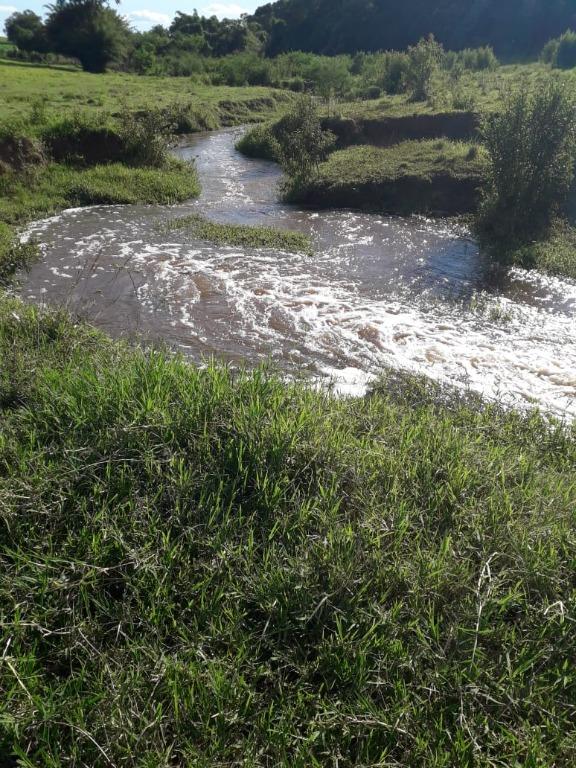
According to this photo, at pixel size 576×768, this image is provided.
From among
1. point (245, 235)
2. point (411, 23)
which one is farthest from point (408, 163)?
point (411, 23)

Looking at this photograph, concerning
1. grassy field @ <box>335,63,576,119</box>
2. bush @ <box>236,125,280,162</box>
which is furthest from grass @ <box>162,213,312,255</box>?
bush @ <box>236,125,280,162</box>

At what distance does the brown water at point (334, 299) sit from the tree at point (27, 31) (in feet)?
154

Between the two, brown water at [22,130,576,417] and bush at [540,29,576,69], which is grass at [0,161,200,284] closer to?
brown water at [22,130,576,417]

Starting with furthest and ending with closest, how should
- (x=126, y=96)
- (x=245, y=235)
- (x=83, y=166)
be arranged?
1. (x=126, y=96)
2. (x=83, y=166)
3. (x=245, y=235)

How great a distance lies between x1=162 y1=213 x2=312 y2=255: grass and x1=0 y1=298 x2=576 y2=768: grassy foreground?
8.52 metres

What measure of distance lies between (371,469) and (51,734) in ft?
8.35

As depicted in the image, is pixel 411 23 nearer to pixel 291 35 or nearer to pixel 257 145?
pixel 291 35

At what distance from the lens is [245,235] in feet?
42.6

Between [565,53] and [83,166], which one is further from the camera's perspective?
[565,53]

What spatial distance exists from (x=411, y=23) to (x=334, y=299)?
3060 inches

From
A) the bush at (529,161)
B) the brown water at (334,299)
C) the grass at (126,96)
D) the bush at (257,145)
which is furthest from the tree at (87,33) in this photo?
the bush at (529,161)

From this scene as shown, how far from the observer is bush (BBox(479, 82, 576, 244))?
11578mm

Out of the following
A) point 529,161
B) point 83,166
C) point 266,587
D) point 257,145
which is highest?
point 257,145

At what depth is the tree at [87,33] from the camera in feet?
152
